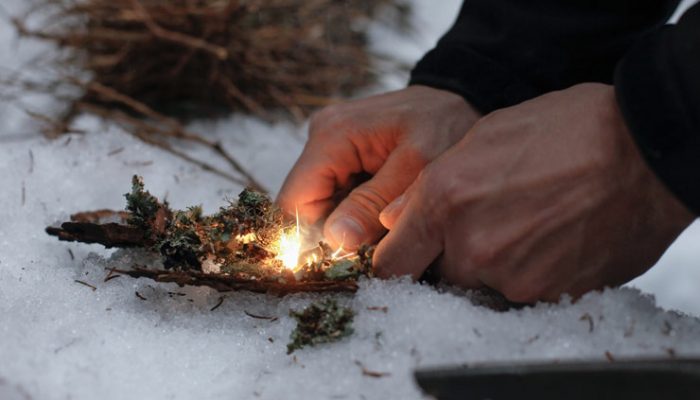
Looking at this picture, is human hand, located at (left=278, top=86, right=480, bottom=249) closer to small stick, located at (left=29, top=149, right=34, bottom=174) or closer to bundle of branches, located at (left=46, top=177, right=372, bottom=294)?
bundle of branches, located at (left=46, top=177, right=372, bottom=294)

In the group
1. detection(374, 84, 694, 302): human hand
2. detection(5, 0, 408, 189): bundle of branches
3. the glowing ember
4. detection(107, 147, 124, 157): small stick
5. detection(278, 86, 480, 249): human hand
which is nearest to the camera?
detection(374, 84, 694, 302): human hand

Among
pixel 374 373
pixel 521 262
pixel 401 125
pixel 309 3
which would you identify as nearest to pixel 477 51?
pixel 401 125

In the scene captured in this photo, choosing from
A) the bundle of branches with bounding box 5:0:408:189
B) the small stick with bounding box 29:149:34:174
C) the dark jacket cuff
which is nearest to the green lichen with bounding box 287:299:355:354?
the dark jacket cuff

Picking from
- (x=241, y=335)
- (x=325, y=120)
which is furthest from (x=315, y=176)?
(x=241, y=335)

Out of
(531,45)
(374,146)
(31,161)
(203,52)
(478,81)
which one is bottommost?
(31,161)

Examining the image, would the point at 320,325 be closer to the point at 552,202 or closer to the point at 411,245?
the point at 411,245

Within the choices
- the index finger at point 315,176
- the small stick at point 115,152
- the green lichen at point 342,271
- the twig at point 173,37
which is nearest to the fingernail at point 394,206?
the green lichen at point 342,271

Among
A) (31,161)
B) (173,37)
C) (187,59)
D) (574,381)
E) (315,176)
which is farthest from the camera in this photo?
(187,59)

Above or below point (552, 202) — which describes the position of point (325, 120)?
below

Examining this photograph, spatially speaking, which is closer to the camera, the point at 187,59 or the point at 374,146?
the point at 374,146
